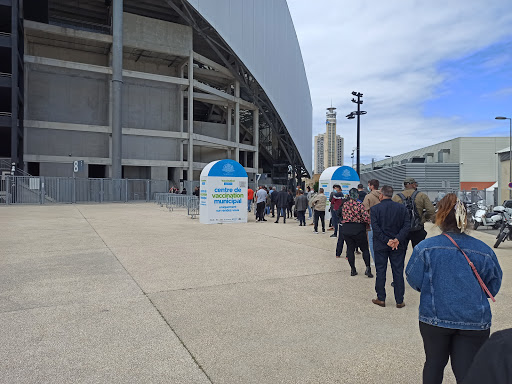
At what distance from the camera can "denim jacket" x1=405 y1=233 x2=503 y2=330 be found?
7.95 feet

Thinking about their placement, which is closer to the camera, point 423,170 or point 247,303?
point 247,303

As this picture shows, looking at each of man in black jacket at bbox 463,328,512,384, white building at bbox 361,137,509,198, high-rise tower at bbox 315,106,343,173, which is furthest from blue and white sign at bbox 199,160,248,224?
high-rise tower at bbox 315,106,343,173

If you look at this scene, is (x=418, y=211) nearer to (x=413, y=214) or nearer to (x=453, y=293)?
(x=413, y=214)

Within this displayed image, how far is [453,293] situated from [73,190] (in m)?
31.3

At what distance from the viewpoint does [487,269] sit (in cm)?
247

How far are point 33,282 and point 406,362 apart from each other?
5.43 meters

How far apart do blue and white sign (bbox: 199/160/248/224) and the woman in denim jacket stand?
13940 mm

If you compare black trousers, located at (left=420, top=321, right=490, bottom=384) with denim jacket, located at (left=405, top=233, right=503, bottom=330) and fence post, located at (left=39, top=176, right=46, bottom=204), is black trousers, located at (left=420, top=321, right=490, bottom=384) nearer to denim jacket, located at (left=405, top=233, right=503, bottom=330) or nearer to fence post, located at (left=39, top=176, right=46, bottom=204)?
denim jacket, located at (left=405, top=233, right=503, bottom=330)

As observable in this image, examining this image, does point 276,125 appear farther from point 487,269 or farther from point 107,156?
point 487,269

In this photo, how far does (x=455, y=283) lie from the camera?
2.48 meters

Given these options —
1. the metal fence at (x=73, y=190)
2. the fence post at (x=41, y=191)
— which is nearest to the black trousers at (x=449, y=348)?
the metal fence at (x=73, y=190)

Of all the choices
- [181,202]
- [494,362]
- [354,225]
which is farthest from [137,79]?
[494,362]

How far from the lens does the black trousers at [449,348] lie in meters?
2.41

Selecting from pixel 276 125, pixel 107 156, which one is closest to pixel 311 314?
pixel 107 156
